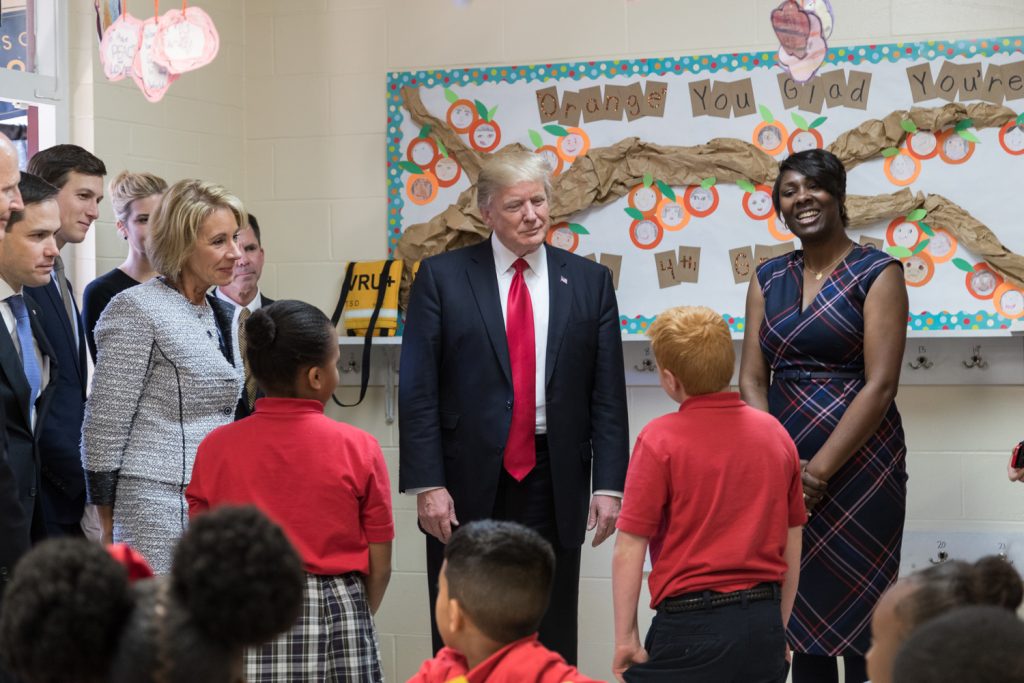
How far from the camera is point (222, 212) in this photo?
263 cm

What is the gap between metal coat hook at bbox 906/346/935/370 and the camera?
369 centimetres

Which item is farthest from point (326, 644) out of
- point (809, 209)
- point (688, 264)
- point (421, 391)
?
point (688, 264)

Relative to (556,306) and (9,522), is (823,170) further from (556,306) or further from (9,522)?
(9,522)

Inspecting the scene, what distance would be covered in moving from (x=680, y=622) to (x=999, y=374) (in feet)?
6.25

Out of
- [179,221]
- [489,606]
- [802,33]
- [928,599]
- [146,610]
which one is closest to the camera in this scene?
Result: [146,610]

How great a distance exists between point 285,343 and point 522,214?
95 cm

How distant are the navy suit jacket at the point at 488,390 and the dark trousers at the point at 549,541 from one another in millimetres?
40

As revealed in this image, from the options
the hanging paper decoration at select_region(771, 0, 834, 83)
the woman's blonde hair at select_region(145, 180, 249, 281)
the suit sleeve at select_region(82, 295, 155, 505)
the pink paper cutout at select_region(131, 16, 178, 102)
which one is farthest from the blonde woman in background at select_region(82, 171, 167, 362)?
the hanging paper decoration at select_region(771, 0, 834, 83)

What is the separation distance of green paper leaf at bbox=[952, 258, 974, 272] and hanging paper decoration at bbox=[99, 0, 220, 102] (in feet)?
7.74

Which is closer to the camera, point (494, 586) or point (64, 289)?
point (494, 586)

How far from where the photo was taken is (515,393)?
2990mm

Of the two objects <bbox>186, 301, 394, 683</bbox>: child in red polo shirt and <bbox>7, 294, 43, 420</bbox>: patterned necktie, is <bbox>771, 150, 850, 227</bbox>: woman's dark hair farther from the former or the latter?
<bbox>7, 294, 43, 420</bbox>: patterned necktie

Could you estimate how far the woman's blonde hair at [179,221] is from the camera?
258 cm

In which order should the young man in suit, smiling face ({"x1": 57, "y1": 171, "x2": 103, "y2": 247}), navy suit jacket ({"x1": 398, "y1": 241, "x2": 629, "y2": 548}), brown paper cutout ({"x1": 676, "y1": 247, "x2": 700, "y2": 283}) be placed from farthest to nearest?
brown paper cutout ({"x1": 676, "y1": 247, "x2": 700, "y2": 283})
smiling face ({"x1": 57, "y1": 171, "x2": 103, "y2": 247})
navy suit jacket ({"x1": 398, "y1": 241, "x2": 629, "y2": 548})
the young man in suit
